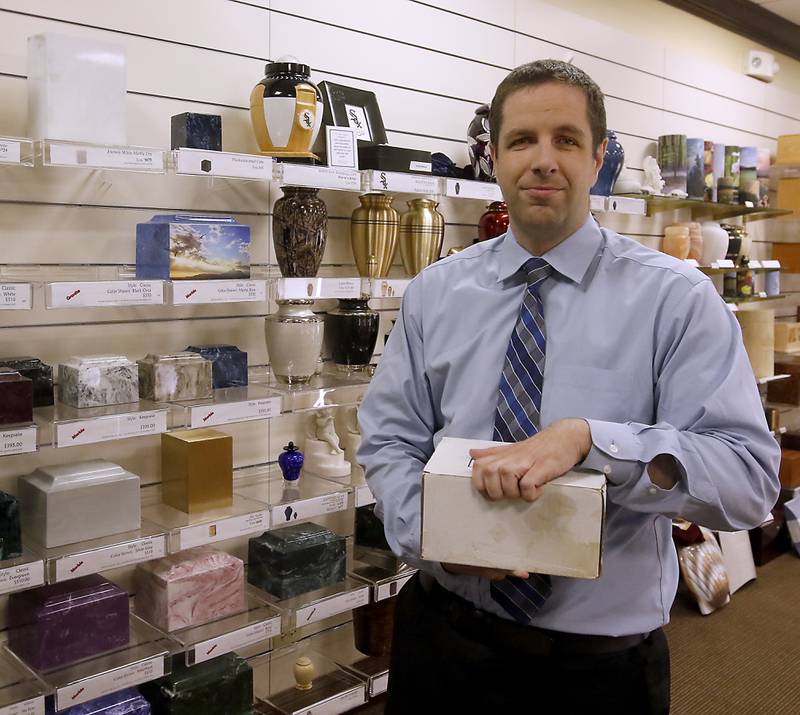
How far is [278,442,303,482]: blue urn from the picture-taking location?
2.94 metres

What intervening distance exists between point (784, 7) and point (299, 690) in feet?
15.3

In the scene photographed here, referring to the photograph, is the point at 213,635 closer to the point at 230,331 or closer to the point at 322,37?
the point at 230,331

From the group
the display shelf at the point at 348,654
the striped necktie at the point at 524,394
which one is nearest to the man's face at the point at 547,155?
the striped necktie at the point at 524,394

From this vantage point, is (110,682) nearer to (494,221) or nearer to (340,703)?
(340,703)

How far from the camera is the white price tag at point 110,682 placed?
2.26m

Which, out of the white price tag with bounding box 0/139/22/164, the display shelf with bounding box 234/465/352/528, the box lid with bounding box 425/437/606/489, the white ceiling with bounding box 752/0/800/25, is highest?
the white ceiling with bounding box 752/0/800/25

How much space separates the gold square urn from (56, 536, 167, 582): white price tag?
22 cm

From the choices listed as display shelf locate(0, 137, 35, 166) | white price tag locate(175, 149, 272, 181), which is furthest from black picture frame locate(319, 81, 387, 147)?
display shelf locate(0, 137, 35, 166)

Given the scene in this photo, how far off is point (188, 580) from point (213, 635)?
7.0 inches

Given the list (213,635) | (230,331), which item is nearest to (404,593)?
(213,635)

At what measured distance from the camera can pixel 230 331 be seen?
9.60ft

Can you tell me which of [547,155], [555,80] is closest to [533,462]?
[547,155]

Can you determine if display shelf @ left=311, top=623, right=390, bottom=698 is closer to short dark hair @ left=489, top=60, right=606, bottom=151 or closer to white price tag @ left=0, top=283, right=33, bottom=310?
white price tag @ left=0, top=283, right=33, bottom=310

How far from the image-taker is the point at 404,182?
9.79ft
